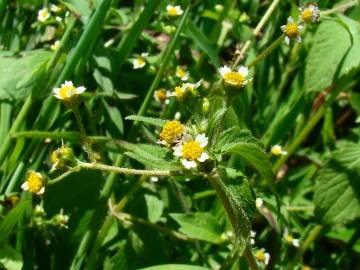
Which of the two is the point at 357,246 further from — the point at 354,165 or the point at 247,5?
the point at 247,5

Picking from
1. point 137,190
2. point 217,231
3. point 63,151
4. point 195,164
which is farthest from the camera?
point 137,190

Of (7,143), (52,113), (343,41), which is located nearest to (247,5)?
(343,41)

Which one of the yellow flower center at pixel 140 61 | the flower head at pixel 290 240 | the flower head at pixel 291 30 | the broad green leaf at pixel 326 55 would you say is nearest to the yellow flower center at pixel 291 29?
the flower head at pixel 291 30

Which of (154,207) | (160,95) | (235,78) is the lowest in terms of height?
(154,207)

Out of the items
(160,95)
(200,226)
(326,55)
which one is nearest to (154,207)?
(200,226)

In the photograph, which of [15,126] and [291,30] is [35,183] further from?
[291,30]

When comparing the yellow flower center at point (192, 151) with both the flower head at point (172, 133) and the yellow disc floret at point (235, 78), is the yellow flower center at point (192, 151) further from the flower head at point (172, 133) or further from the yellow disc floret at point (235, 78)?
the yellow disc floret at point (235, 78)
